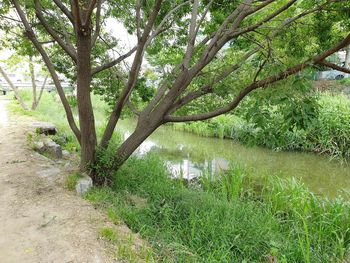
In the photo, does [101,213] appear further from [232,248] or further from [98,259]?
[232,248]

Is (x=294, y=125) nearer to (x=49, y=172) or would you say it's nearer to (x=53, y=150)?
(x=49, y=172)

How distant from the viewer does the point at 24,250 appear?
2.77 m

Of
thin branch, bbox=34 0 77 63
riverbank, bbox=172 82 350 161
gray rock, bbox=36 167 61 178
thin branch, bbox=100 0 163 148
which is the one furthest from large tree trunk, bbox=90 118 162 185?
thin branch, bbox=34 0 77 63

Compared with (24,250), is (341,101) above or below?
above

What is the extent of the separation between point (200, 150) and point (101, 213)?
22.8 feet

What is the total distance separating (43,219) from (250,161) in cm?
669

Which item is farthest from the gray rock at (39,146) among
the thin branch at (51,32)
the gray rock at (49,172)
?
the thin branch at (51,32)

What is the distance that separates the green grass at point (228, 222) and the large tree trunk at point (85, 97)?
0.61 m

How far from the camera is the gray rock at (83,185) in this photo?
4.12 metres

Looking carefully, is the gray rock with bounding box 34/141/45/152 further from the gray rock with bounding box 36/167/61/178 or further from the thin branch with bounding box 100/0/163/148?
the thin branch with bounding box 100/0/163/148

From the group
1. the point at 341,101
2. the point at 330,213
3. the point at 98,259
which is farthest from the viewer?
the point at 341,101

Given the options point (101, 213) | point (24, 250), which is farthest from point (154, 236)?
point (24, 250)

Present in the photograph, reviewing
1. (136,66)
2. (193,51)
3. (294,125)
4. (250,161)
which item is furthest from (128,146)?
(250,161)

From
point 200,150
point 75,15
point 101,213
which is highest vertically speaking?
point 75,15
